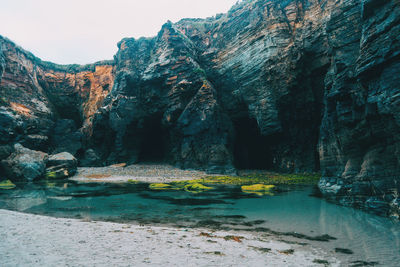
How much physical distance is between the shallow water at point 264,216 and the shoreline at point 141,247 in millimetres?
1242

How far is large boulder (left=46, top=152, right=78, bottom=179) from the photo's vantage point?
30702mm

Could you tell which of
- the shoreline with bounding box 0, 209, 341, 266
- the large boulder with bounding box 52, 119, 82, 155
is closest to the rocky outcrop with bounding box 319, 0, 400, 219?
the shoreline with bounding box 0, 209, 341, 266

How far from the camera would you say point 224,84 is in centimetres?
3816

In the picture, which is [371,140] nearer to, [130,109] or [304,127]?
[304,127]

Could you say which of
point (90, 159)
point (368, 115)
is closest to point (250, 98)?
point (368, 115)

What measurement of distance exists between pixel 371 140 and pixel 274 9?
28.0 meters

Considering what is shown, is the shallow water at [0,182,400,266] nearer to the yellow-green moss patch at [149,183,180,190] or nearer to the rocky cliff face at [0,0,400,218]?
the rocky cliff face at [0,0,400,218]

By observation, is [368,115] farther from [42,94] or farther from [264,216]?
[42,94]

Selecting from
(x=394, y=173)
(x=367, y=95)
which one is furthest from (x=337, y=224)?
(x=367, y=95)

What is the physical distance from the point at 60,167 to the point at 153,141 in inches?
731

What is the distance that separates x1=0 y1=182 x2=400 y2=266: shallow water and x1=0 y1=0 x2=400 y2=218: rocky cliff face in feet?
6.40

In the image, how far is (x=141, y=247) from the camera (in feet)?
20.7

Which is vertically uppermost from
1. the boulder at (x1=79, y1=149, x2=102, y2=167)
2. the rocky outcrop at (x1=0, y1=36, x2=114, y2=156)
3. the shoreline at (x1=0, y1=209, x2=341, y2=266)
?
the rocky outcrop at (x1=0, y1=36, x2=114, y2=156)

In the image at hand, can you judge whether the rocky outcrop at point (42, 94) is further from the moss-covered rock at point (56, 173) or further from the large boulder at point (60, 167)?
the moss-covered rock at point (56, 173)
